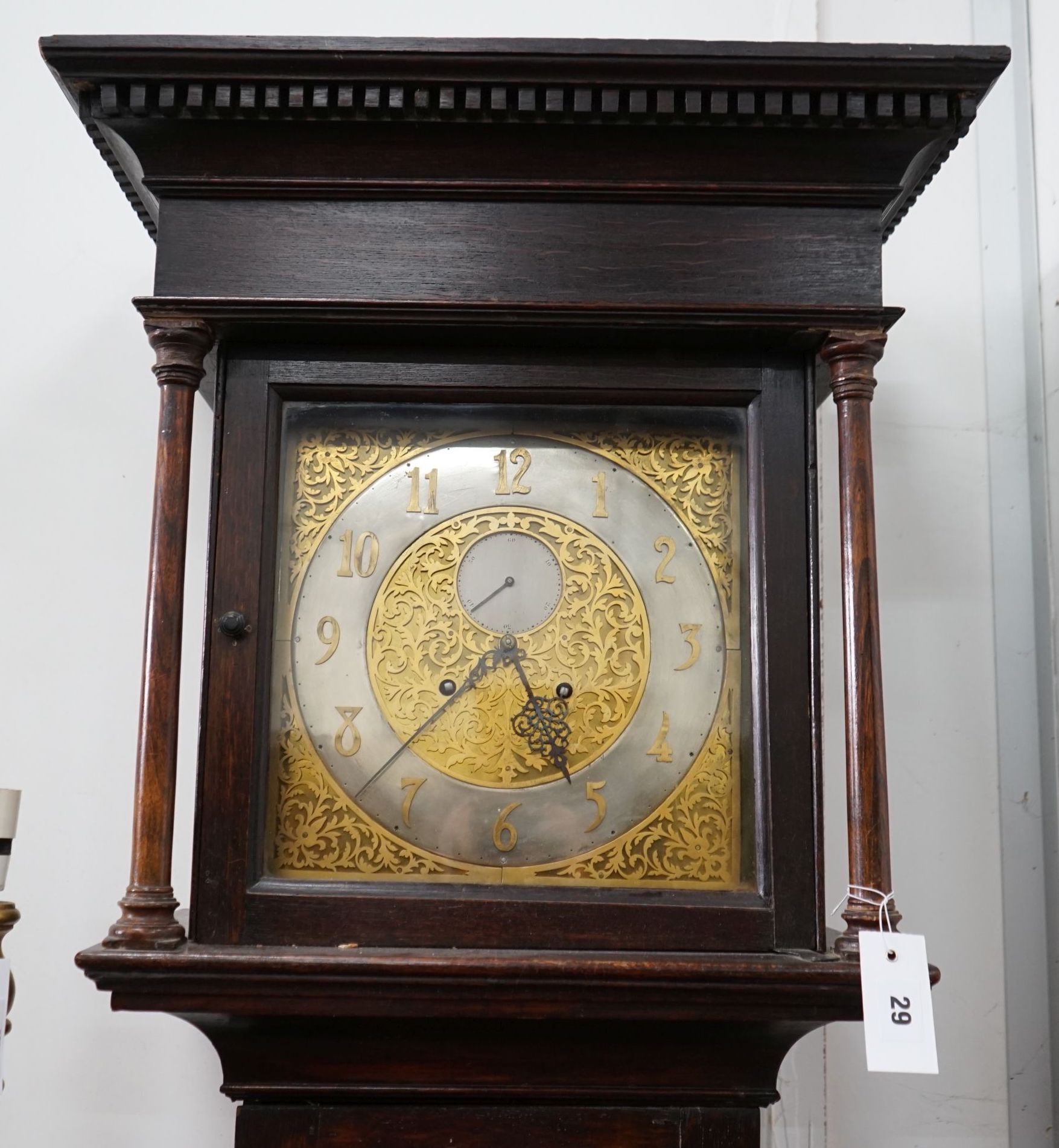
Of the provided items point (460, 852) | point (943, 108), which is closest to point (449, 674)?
point (460, 852)

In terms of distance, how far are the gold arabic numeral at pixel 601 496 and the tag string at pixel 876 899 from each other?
1.25 ft

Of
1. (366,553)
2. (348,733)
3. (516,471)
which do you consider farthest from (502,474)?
(348,733)

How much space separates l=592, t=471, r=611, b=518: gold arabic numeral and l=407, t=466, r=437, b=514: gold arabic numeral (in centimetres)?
14

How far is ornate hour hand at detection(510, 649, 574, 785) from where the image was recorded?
40.0 inches

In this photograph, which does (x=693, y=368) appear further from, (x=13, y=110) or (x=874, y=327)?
(x=13, y=110)

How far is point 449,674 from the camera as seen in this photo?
102 cm

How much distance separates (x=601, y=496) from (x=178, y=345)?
0.39 meters

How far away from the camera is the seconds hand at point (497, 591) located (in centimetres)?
103

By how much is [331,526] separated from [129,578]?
1.44ft

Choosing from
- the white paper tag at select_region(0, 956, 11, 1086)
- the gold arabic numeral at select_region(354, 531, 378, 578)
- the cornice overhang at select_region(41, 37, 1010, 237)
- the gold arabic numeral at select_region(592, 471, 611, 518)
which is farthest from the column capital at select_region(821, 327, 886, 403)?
the white paper tag at select_region(0, 956, 11, 1086)

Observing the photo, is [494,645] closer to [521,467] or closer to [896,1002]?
[521,467]

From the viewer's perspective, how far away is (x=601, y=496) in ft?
3.47

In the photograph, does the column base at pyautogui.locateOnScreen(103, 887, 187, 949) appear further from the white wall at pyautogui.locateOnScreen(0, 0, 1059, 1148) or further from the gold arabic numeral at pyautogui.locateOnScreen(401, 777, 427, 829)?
the white wall at pyautogui.locateOnScreen(0, 0, 1059, 1148)

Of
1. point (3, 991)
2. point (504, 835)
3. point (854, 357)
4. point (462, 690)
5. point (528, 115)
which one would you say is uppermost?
point (528, 115)
